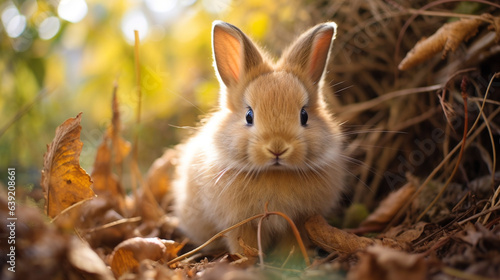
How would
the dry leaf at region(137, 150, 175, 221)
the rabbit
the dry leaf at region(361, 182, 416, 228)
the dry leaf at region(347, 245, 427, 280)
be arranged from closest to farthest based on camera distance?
the dry leaf at region(347, 245, 427, 280) → the rabbit → the dry leaf at region(361, 182, 416, 228) → the dry leaf at region(137, 150, 175, 221)

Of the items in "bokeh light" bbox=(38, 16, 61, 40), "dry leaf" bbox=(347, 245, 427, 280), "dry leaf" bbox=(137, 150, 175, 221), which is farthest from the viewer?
"dry leaf" bbox=(137, 150, 175, 221)

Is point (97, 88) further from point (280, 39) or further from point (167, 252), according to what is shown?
point (167, 252)

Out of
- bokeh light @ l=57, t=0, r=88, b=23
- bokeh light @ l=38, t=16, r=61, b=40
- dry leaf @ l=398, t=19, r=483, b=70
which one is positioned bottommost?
dry leaf @ l=398, t=19, r=483, b=70

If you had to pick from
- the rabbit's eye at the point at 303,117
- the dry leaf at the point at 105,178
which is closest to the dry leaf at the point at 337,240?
the rabbit's eye at the point at 303,117

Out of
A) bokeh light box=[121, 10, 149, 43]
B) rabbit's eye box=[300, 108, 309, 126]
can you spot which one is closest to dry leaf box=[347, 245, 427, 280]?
rabbit's eye box=[300, 108, 309, 126]

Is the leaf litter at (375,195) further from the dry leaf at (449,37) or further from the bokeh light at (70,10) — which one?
the bokeh light at (70,10)

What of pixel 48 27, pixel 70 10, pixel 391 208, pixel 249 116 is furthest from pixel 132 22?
pixel 391 208

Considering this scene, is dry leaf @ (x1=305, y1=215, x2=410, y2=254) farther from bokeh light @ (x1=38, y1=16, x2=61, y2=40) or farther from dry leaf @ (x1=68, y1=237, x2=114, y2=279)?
bokeh light @ (x1=38, y1=16, x2=61, y2=40)

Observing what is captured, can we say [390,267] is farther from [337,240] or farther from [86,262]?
[86,262]
